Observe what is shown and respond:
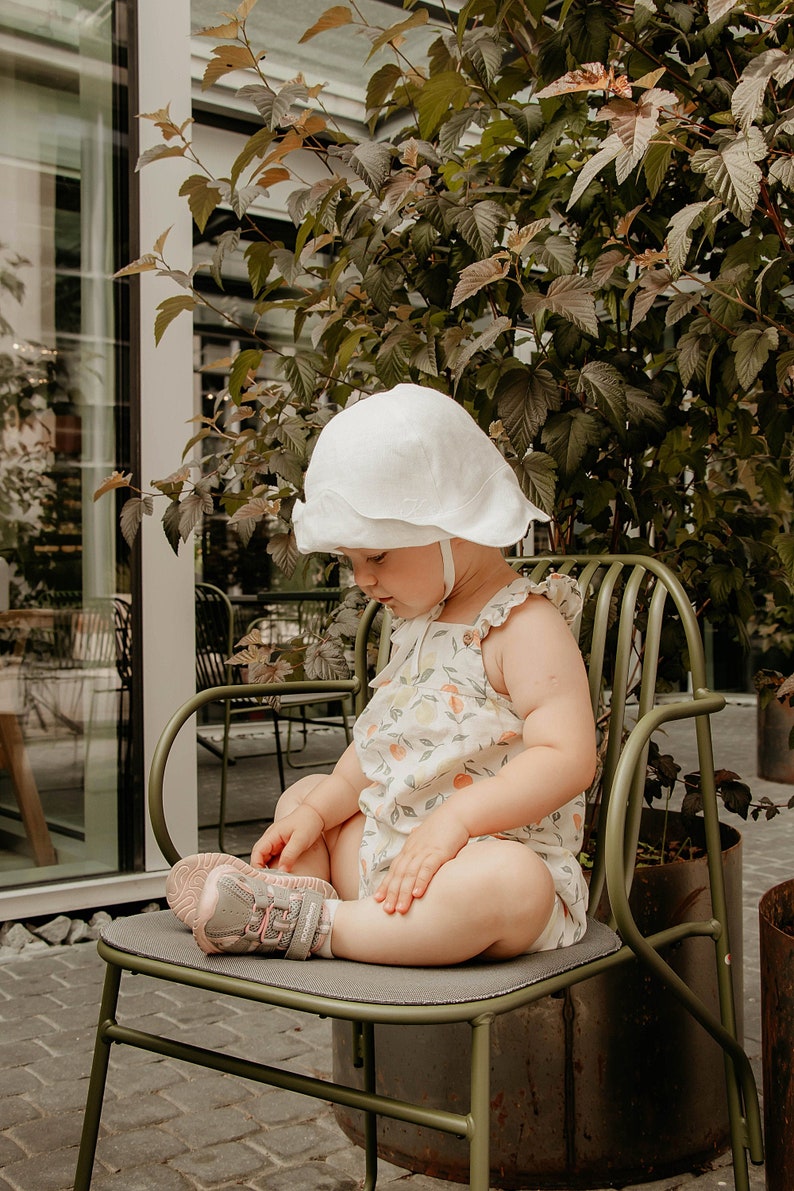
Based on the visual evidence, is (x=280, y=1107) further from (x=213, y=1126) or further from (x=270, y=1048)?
(x=270, y=1048)

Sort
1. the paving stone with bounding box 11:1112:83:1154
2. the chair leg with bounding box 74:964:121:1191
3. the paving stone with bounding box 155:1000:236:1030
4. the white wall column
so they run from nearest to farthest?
the chair leg with bounding box 74:964:121:1191 → the paving stone with bounding box 11:1112:83:1154 → the paving stone with bounding box 155:1000:236:1030 → the white wall column

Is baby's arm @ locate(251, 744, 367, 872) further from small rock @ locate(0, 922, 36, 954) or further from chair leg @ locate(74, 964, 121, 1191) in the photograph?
small rock @ locate(0, 922, 36, 954)

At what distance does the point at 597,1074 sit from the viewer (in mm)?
1796

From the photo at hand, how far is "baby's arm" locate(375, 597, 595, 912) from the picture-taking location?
4.32 feet

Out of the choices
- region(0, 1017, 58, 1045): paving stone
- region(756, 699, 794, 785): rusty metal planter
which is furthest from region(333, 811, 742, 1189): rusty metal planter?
region(756, 699, 794, 785): rusty metal planter

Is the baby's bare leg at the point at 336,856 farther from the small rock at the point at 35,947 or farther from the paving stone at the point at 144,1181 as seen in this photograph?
the small rock at the point at 35,947

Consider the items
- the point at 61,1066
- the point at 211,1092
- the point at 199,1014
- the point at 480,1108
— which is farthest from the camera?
the point at 199,1014

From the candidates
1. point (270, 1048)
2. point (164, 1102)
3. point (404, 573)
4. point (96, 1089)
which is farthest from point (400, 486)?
point (270, 1048)

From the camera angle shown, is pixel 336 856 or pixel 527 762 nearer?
pixel 527 762

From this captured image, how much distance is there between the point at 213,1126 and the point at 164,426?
206cm

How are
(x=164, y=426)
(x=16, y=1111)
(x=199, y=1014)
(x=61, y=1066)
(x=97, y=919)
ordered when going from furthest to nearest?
(x=164, y=426)
(x=97, y=919)
(x=199, y=1014)
(x=61, y=1066)
(x=16, y=1111)

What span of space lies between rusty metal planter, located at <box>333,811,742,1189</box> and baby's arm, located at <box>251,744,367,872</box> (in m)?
0.44

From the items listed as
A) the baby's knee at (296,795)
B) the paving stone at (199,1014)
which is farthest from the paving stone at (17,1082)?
the baby's knee at (296,795)

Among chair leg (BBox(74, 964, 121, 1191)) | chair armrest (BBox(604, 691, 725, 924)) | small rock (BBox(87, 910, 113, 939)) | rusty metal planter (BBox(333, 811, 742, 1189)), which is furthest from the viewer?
small rock (BBox(87, 910, 113, 939))
